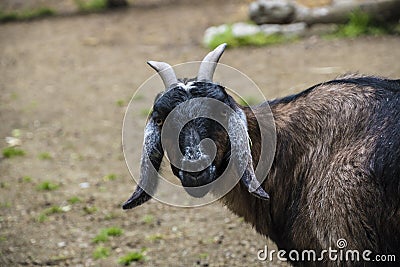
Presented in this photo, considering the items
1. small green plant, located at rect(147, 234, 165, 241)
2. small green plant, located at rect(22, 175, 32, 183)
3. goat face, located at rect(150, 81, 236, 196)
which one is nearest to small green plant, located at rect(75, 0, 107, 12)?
small green plant, located at rect(22, 175, 32, 183)

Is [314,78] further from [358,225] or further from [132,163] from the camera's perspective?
[358,225]

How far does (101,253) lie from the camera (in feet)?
18.8

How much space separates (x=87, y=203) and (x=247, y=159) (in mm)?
2939

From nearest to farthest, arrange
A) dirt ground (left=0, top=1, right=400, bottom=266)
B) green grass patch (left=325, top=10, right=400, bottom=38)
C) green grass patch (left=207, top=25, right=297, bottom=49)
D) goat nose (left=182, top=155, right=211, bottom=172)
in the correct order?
1. goat nose (left=182, top=155, right=211, bottom=172)
2. dirt ground (left=0, top=1, right=400, bottom=266)
3. green grass patch (left=325, top=10, right=400, bottom=38)
4. green grass patch (left=207, top=25, right=297, bottom=49)

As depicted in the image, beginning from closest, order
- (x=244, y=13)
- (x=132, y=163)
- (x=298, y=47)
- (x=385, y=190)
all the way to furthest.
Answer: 1. (x=385, y=190)
2. (x=132, y=163)
3. (x=298, y=47)
4. (x=244, y=13)

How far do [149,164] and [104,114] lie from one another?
482cm

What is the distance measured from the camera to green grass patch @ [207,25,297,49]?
11086 millimetres

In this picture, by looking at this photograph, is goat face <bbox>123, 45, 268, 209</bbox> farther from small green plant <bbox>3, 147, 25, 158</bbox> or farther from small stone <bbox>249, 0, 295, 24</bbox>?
small stone <bbox>249, 0, 295, 24</bbox>

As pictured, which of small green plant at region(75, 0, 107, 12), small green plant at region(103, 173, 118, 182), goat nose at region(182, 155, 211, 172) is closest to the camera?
goat nose at region(182, 155, 211, 172)

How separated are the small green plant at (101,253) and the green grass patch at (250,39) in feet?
19.0

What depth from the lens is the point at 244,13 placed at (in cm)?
1297

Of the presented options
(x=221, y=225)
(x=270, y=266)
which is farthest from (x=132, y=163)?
(x=270, y=266)

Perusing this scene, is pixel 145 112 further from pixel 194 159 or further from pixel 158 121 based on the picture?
pixel 194 159

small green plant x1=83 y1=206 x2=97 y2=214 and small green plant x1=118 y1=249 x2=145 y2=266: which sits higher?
small green plant x1=118 y1=249 x2=145 y2=266
